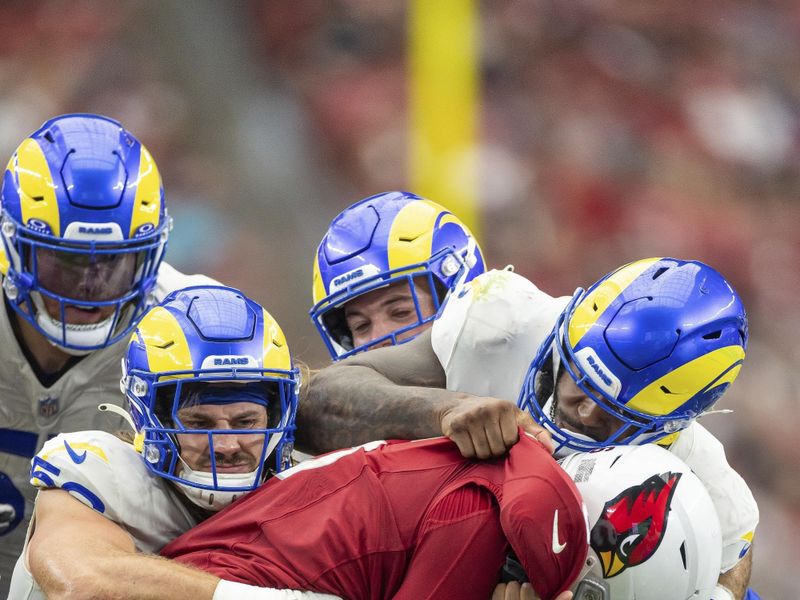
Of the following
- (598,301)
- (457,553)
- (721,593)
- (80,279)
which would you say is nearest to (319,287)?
(80,279)

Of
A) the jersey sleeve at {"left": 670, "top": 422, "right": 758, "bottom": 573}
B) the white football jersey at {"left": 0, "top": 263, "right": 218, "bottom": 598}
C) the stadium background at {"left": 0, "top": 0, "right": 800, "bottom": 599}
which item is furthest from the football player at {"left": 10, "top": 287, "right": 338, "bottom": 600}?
the stadium background at {"left": 0, "top": 0, "right": 800, "bottom": 599}

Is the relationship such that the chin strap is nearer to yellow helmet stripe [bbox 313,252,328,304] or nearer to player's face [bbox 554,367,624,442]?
player's face [bbox 554,367,624,442]

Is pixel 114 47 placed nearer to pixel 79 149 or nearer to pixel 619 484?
pixel 79 149

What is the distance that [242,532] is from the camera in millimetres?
2264

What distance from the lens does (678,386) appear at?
8.00ft

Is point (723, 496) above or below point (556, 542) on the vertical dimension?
below

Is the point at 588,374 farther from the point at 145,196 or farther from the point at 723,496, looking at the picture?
the point at 145,196

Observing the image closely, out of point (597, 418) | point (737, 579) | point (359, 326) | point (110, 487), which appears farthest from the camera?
point (359, 326)

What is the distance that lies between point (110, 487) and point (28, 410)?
0.83 metres

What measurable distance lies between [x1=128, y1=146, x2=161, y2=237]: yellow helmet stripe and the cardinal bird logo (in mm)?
1338

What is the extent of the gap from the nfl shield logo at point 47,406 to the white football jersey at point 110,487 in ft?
2.21

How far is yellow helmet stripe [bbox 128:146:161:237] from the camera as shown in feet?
9.82

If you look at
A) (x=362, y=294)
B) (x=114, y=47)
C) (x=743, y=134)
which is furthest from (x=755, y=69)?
(x=362, y=294)

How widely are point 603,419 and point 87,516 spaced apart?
0.94m
